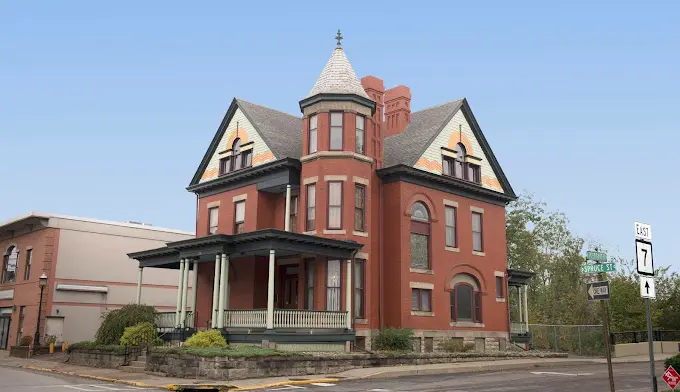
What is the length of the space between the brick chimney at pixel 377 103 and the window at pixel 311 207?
3978mm

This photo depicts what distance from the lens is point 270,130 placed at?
114 ft

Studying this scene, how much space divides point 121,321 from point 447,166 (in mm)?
17996

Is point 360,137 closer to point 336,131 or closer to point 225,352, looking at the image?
point 336,131

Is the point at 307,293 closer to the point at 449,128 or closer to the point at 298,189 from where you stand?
the point at 298,189

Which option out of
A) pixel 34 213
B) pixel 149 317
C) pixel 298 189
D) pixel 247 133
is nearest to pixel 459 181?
pixel 298 189

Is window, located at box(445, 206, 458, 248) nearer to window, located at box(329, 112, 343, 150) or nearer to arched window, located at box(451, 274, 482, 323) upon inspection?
arched window, located at box(451, 274, 482, 323)

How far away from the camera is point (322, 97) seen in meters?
30.5

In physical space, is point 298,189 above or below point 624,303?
above

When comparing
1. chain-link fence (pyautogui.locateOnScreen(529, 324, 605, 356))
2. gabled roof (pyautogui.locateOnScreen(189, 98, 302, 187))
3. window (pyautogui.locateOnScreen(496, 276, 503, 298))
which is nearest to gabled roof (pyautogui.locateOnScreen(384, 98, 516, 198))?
window (pyautogui.locateOnScreen(496, 276, 503, 298))

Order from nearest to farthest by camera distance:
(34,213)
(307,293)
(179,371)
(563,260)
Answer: (179,371) → (307,293) → (34,213) → (563,260)

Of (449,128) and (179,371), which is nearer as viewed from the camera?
(179,371)

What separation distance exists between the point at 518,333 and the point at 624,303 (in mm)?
10488

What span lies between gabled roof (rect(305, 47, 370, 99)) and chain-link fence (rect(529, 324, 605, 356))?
21.5m

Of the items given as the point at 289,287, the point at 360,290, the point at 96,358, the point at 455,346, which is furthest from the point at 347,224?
the point at 96,358
